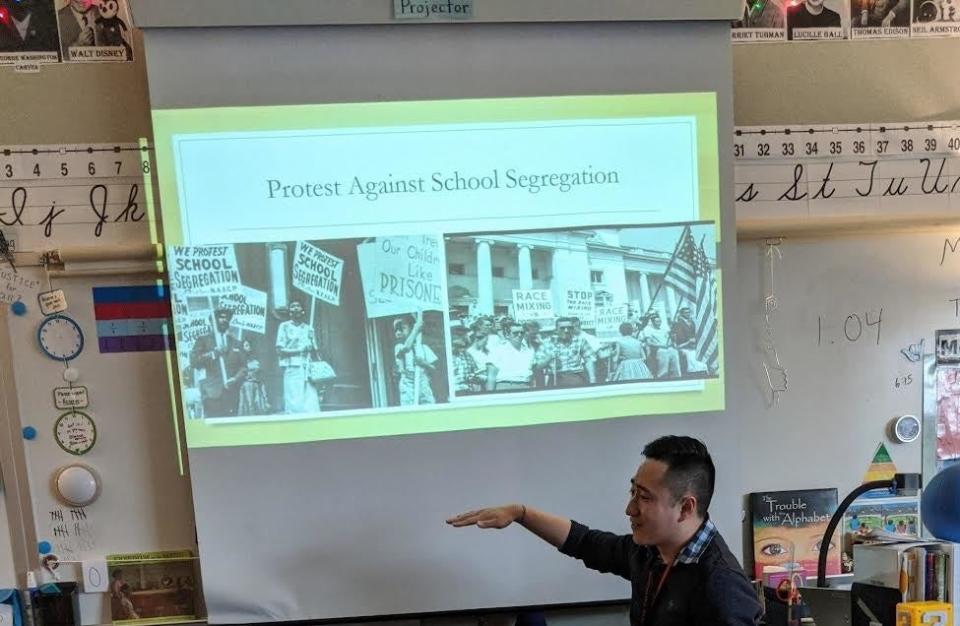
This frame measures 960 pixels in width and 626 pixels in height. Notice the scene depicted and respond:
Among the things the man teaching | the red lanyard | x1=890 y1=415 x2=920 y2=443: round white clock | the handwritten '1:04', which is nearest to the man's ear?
the man teaching

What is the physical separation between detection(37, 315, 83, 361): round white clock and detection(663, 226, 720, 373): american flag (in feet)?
4.83

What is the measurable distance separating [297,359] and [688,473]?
3.01ft

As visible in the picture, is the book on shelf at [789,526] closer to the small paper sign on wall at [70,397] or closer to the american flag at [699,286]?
the american flag at [699,286]

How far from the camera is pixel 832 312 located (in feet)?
5.70

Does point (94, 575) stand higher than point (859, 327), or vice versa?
point (859, 327)

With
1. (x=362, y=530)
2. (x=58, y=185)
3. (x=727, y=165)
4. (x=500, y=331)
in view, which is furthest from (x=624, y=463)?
(x=58, y=185)

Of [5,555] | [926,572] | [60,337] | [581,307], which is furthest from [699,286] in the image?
[5,555]

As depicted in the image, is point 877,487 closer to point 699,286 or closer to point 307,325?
point 699,286

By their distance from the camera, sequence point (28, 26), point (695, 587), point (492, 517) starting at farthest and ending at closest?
point (28, 26)
point (492, 517)
point (695, 587)

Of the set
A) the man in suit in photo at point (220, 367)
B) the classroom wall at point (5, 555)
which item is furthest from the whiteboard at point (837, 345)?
the classroom wall at point (5, 555)

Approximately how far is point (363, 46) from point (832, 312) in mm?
1396

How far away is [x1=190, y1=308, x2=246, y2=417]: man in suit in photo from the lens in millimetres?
1521

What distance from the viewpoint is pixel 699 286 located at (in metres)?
1.61

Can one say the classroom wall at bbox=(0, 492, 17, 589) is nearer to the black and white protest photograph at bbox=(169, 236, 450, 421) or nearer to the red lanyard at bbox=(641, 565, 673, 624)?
the black and white protest photograph at bbox=(169, 236, 450, 421)
